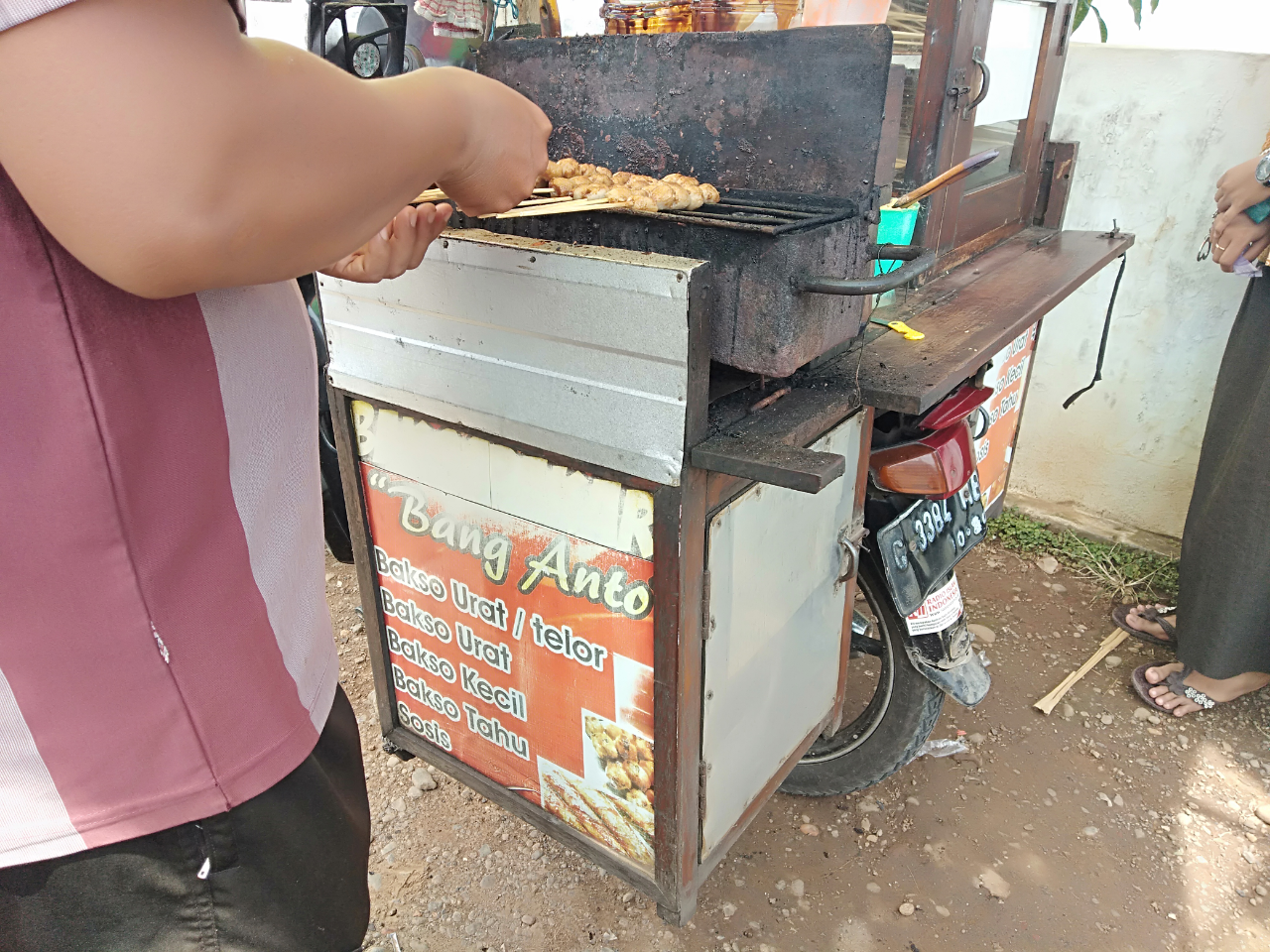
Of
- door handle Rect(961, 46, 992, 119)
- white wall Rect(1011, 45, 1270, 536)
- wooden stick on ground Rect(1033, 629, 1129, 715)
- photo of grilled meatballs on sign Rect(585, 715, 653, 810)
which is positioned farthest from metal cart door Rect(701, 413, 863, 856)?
white wall Rect(1011, 45, 1270, 536)

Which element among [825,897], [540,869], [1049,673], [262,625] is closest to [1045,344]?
[1049,673]

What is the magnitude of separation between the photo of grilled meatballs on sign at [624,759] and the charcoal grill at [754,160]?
27.1 inches

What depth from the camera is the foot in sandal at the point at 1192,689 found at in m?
2.52

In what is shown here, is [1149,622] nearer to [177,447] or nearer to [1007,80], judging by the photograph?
[1007,80]

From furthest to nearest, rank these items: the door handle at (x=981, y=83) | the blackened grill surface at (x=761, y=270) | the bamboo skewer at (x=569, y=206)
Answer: the door handle at (x=981, y=83)
the blackened grill surface at (x=761, y=270)
the bamboo skewer at (x=569, y=206)

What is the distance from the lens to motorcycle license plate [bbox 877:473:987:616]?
5.89 ft

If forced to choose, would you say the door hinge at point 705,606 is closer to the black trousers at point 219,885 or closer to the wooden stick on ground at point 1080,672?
the black trousers at point 219,885

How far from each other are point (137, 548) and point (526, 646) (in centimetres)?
93

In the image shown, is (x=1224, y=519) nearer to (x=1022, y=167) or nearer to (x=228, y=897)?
(x=1022, y=167)

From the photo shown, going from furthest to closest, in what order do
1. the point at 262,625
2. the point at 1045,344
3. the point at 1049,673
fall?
the point at 1045,344
the point at 1049,673
the point at 262,625

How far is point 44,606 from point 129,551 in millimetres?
77

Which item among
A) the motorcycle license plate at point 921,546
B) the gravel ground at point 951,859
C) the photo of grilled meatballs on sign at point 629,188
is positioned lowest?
the gravel ground at point 951,859

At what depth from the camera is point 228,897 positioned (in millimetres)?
825

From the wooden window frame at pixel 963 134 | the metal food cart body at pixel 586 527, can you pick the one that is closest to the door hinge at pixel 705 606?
the metal food cart body at pixel 586 527
